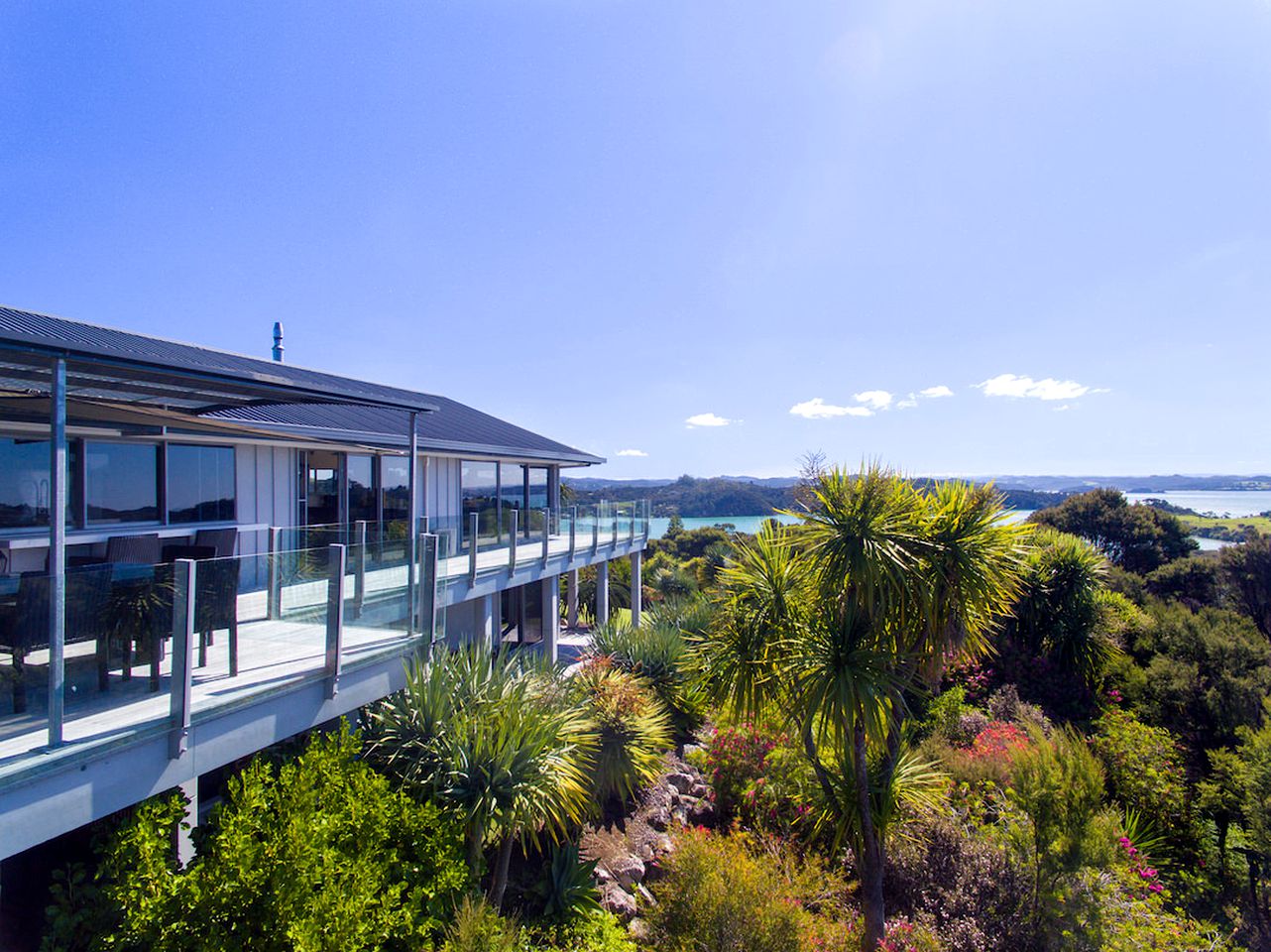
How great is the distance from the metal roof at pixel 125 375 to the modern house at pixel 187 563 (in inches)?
1.3

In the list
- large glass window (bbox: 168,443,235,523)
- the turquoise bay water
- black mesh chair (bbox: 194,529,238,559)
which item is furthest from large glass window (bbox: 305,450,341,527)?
the turquoise bay water

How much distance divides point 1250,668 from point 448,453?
744 inches

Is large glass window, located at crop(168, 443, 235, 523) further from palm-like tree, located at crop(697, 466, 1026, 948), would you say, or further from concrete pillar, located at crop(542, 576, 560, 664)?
palm-like tree, located at crop(697, 466, 1026, 948)

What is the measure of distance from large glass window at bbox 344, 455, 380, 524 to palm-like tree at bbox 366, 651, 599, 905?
7.14 m

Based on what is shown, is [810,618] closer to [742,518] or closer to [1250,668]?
[1250,668]

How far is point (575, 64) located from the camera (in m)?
10.7

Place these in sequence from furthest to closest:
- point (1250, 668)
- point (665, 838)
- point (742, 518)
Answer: point (742, 518), point (1250, 668), point (665, 838)

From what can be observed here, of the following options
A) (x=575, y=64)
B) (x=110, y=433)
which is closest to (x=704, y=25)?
(x=575, y=64)

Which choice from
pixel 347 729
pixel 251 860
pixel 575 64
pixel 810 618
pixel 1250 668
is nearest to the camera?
pixel 251 860

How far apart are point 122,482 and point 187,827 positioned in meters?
6.72

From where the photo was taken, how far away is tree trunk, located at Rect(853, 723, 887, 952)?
7.12m

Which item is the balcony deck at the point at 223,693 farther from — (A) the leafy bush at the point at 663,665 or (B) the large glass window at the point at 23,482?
(A) the leafy bush at the point at 663,665

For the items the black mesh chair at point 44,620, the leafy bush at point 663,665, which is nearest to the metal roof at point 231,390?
the black mesh chair at point 44,620

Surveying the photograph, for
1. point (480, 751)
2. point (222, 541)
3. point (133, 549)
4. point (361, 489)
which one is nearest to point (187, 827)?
point (480, 751)
